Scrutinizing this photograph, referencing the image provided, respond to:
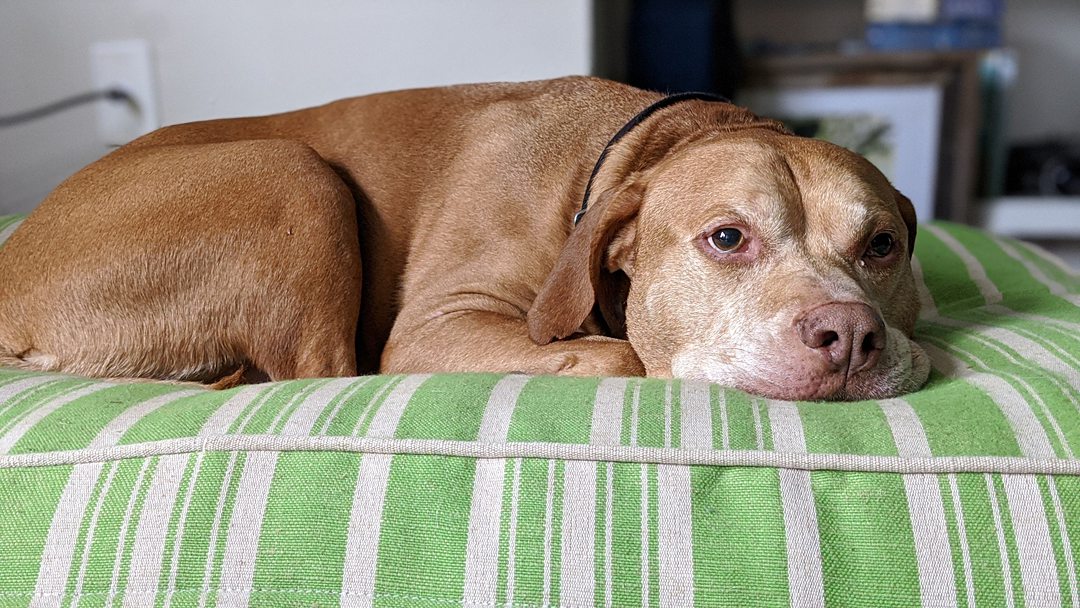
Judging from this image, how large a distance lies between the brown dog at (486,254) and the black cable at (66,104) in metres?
1.49

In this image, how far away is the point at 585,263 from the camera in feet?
4.98

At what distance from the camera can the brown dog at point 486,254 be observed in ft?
4.57

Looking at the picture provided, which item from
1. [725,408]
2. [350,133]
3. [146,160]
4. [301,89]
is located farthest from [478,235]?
[301,89]

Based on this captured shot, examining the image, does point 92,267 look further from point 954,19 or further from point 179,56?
point 954,19

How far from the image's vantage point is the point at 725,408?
105 centimetres

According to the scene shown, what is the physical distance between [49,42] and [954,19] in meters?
4.07

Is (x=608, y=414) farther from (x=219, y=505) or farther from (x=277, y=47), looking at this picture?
(x=277, y=47)

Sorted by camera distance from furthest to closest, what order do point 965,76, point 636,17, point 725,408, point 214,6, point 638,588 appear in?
point 965,76, point 636,17, point 214,6, point 725,408, point 638,588

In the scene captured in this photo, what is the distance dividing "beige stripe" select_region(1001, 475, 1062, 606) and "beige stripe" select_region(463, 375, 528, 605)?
0.52m

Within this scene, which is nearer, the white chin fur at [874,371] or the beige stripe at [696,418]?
the beige stripe at [696,418]

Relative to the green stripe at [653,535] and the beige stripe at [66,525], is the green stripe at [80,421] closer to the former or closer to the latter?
the beige stripe at [66,525]

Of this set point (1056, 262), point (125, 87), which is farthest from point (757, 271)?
point (125, 87)

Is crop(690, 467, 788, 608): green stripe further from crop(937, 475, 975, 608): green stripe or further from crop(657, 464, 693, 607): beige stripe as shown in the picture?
crop(937, 475, 975, 608): green stripe

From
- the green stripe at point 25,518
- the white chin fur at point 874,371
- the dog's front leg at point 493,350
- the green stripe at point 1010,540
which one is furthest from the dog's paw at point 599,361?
the green stripe at point 25,518
